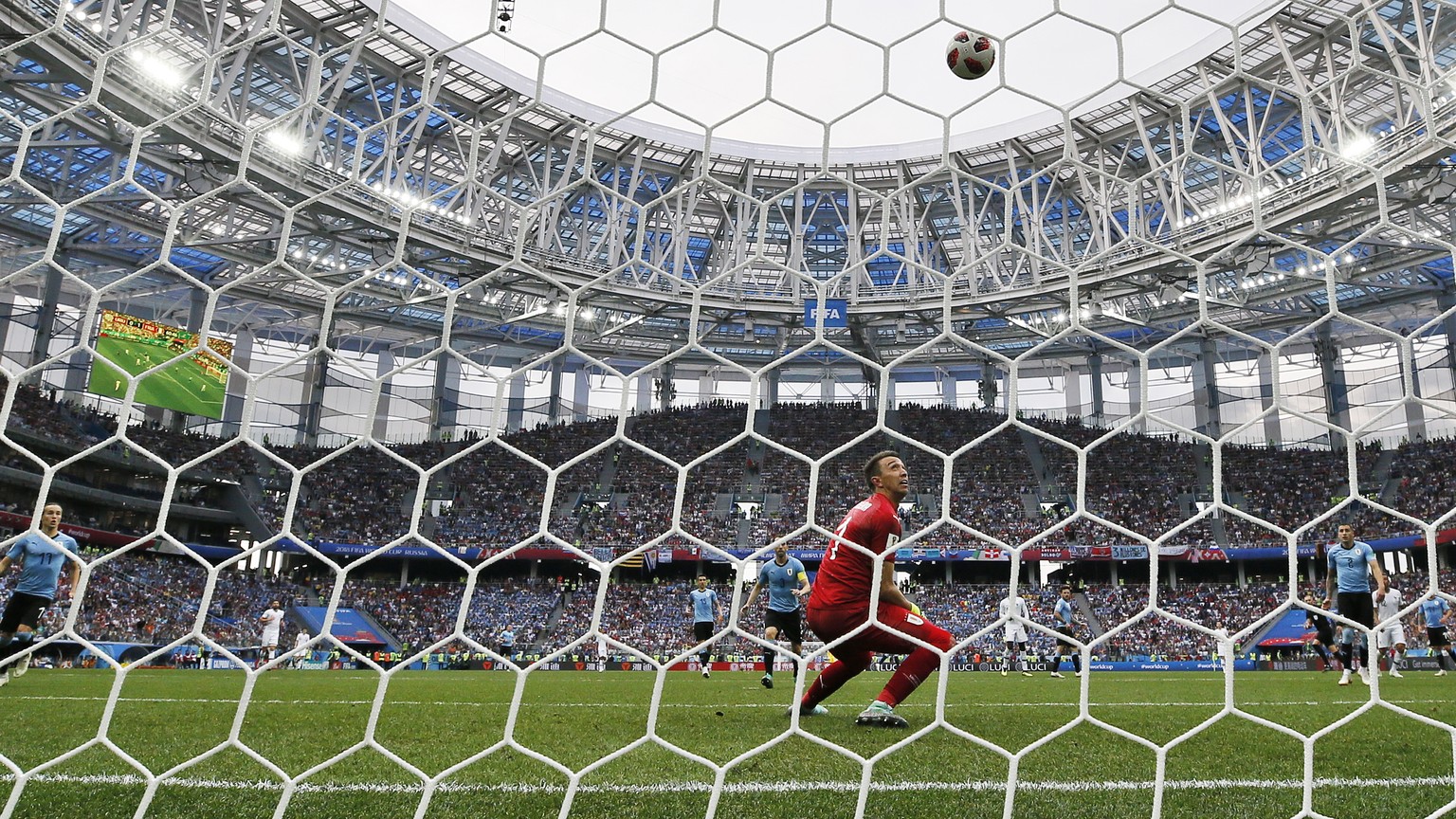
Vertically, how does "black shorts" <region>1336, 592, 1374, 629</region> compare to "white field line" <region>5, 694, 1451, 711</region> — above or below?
above

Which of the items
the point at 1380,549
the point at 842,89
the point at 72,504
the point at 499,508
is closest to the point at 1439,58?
the point at 1380,549

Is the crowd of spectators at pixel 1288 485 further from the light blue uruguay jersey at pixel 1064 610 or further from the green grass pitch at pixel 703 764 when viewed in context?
the green grass pitch at pixel 703 764

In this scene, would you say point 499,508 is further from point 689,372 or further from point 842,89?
point 842,89

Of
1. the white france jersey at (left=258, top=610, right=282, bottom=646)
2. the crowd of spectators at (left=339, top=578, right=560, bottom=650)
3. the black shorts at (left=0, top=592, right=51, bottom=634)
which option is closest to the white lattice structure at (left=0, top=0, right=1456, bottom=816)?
the black shorts at (left=0, top=592, right=51, bottom=634)

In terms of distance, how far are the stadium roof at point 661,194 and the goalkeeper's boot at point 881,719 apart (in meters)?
6.08

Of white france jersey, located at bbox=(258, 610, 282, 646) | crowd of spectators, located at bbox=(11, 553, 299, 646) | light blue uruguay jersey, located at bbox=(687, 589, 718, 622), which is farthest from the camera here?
crowd of spectators, located at bbox=(11, 553, 299, 646)

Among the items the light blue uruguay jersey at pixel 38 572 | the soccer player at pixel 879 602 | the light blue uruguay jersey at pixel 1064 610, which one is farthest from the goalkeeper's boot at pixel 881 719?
the light blue uruguay jersey at pixel 1064 610

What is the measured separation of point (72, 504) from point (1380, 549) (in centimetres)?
3425

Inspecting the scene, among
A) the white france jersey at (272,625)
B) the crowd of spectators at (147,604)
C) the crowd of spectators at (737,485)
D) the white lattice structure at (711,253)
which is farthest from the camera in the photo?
the crowd of spectators at (737,485)

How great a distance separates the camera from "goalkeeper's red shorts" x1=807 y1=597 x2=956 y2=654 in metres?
3.88

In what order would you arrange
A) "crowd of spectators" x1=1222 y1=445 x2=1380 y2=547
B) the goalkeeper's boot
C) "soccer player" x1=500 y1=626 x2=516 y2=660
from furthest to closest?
1. "crowd of spectators" x1=1222 y1=445 x2=1380 y2=547
2. "soccer player" x1=500 y1=626 x2=516 y2=660
3. the goalkeeper's boot

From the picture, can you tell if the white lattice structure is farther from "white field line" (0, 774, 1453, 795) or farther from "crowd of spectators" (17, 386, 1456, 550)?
"crowd of spectators" (17, 386, 1456, 550)

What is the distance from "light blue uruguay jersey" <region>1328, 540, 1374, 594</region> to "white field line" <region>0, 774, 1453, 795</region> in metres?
5.55

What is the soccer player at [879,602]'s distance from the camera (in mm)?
3721
